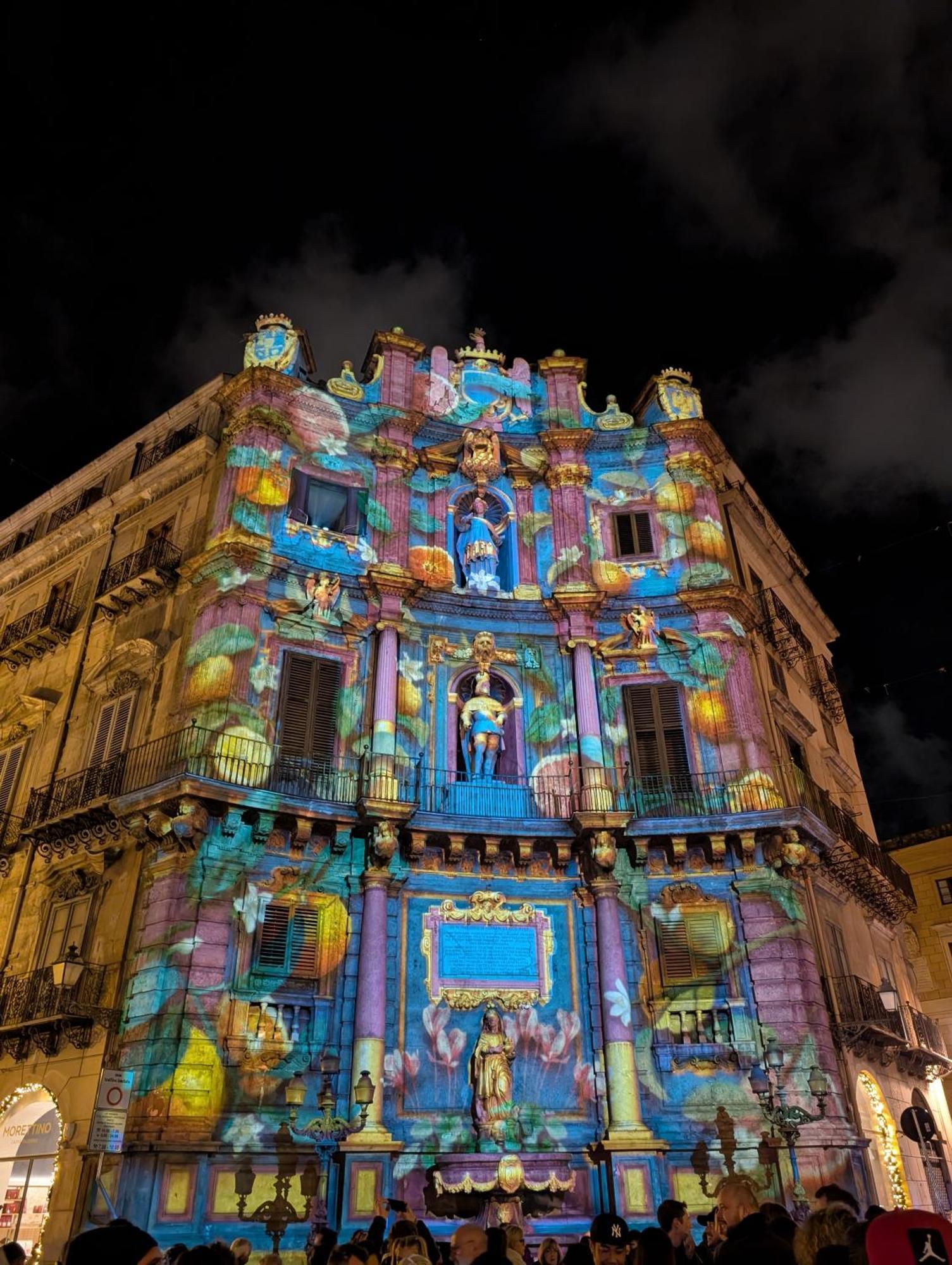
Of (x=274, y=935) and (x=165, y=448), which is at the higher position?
(x=165, y=448)

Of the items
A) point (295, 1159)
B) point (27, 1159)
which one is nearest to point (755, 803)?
point (295, 1159)

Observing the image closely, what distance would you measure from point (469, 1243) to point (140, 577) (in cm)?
2011

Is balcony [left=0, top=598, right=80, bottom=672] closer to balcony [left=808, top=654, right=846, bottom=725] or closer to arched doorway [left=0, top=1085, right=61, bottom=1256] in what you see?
arched doorway [left=0, top=1085, right=61, bottom=1256]

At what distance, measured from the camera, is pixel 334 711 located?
2164 cm

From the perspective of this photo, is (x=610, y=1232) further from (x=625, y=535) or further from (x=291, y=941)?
(x=625, y=535)

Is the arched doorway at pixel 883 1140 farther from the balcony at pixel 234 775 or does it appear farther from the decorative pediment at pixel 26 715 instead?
the decorative pediment at pixel 26 715

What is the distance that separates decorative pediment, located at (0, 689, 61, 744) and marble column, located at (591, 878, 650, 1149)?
47.5 ft

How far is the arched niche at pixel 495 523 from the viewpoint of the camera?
81.5ft

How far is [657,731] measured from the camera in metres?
22.7

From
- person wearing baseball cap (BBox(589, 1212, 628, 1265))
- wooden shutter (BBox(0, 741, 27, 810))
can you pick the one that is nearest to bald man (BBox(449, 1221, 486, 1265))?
person wearing baseball cap (BBox(589, 1212, 628, 1265))

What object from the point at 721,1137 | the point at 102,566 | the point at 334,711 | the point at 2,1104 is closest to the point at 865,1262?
the point at 721,1137

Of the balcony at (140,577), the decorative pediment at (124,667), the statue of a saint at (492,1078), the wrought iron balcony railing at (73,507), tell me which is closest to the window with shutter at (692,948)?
the statue of a saint at (492,1078)

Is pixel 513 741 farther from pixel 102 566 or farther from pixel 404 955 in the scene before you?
pixel 102 566

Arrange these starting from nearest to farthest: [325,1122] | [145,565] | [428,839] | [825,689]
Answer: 1. [325,1122]
2. [428,839]
3. [145,565]
4. [825,689]
